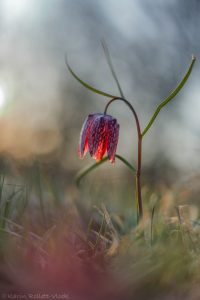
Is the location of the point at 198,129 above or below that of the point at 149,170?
above

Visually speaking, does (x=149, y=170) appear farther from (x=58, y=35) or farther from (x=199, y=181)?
(x=199, y=181)

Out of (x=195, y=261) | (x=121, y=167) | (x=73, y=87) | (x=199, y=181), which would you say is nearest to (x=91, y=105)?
(x=73, y=87)

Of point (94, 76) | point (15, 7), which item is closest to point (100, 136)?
point (15, 7)

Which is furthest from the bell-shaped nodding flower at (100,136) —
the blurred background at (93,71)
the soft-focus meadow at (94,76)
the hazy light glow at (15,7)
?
the hazy light glow at (15,7)

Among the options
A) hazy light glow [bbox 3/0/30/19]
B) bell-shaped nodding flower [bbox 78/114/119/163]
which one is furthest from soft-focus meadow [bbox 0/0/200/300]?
bell-shaped nodding flower [bbox 78/114/119/163]

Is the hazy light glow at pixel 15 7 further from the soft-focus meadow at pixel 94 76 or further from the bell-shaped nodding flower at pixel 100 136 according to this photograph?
the bell-shaped nodding flower at pixel 100 136

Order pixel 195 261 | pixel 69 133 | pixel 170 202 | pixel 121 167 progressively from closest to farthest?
pixel 195 261 < pixel 170 202 < pixel 121 167 < pixel 69 133
